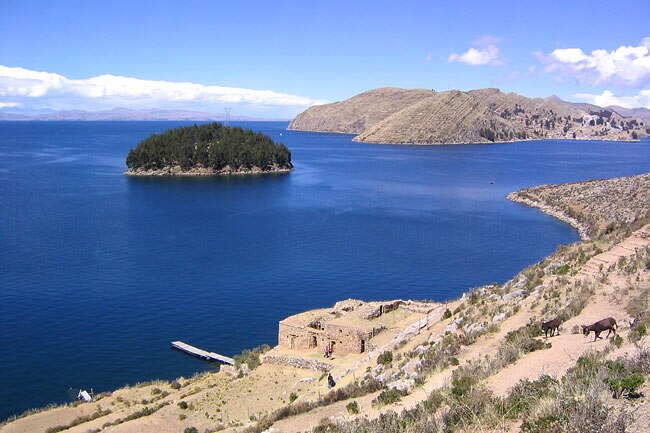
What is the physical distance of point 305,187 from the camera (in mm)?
108750

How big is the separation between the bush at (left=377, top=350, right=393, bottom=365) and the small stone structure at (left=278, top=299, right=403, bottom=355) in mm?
4842

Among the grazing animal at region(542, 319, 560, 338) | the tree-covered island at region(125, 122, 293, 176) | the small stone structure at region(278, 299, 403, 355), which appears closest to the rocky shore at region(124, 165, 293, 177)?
the tree-covered island at region(125, 122, 293, 176)

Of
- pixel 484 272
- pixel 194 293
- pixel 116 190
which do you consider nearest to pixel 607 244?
pixel 484 272

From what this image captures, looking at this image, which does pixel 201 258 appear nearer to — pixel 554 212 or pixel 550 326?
pixel 550 326

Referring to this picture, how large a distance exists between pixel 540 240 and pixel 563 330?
46.5 metres

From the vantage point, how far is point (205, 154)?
131m

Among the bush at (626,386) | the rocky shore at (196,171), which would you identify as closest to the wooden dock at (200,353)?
the bush at (626,386)

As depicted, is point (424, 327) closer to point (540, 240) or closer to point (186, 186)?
point (540, 240)

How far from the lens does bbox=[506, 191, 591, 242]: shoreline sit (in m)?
68.3

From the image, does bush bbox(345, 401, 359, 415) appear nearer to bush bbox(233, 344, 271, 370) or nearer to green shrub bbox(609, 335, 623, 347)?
green shrub bbox(609, 335, 623, 347)

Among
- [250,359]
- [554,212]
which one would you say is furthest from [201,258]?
[554,212]

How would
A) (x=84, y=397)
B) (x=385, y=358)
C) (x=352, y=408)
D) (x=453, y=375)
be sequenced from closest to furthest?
(x=453, y=375)
(x=352, y=408)
(x=385, y=358)
(x=84, y=397)

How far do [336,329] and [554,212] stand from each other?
60.3 meters

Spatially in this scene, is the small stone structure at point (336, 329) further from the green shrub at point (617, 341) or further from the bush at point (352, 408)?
the green shrub at point (617, 341)
